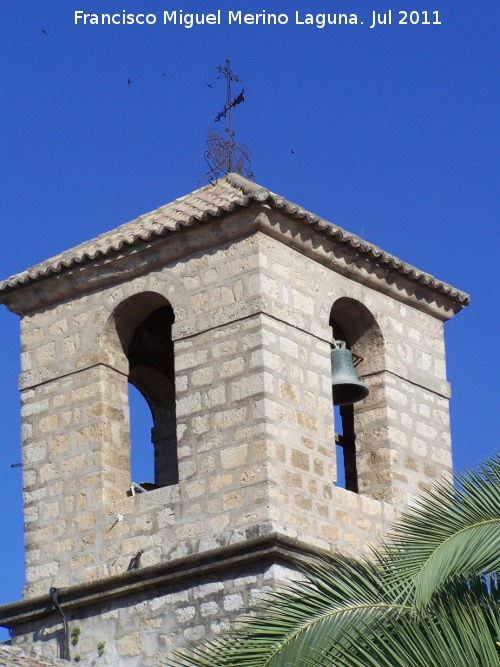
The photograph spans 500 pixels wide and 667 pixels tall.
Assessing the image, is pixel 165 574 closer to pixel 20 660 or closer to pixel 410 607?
pixel 20 660

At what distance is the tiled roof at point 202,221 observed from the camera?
Result: 49.0 ft

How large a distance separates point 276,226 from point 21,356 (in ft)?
8.82

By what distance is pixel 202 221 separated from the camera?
1502 centimetres

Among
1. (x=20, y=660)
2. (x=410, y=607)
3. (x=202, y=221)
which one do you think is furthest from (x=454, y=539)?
(x=202, y=221)

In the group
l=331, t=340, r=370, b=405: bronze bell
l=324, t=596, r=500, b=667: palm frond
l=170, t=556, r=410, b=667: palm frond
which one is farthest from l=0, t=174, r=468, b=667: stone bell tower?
l=324, t=596, r=500, b=667: palm frond

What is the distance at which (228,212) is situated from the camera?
14.9 meters

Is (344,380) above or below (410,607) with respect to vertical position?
above

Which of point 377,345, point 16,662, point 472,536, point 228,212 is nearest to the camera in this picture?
point 472,536

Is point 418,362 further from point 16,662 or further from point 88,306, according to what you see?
point 16,662

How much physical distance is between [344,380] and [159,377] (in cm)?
220

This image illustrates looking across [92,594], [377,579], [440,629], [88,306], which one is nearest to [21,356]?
[88,306]

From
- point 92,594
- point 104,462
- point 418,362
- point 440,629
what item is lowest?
point 440,629

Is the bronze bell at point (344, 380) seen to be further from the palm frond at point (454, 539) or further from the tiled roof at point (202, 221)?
the palm frond at point (454, 539)

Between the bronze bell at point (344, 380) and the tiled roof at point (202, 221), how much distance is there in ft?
2.92
